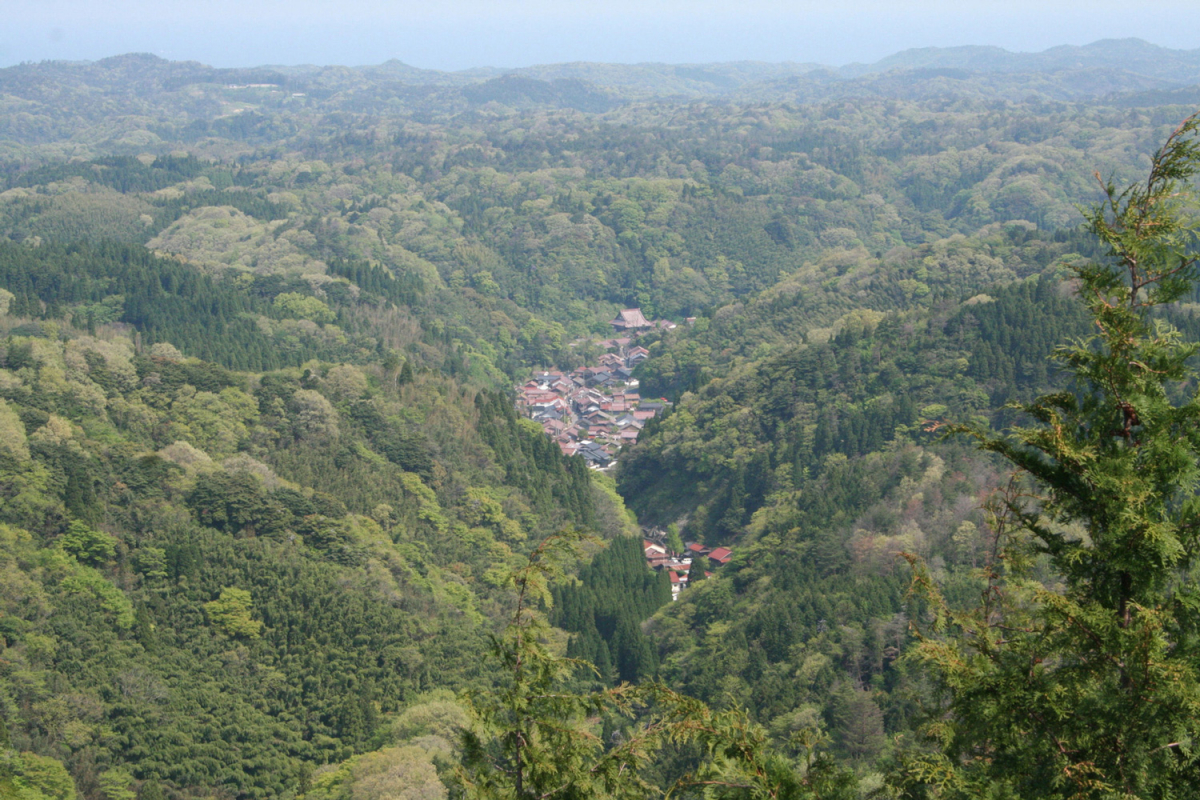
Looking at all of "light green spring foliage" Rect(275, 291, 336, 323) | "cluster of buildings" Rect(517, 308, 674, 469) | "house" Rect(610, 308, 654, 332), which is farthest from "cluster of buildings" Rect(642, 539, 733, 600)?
"house" Rect(610, 308, 654, 332)

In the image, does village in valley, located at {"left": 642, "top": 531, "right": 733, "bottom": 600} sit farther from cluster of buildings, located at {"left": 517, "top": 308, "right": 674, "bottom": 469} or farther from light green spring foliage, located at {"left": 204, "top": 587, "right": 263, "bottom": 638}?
light green spring foliage, located at {"left": 204, "top": 587, "right": 263, "bottom": 638}

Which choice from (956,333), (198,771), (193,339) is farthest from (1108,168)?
(198,771)

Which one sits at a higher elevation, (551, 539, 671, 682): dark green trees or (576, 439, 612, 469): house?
(551, 539, 671, 682): dark green trees

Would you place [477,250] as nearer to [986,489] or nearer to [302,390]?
[302,390]

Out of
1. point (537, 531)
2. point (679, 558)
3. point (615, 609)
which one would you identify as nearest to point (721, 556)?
point (679, 558)

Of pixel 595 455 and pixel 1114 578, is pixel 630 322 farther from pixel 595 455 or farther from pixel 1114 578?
pixel 1114 578

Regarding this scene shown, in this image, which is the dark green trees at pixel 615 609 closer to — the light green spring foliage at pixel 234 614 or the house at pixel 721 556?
the house at pixel 721 556
